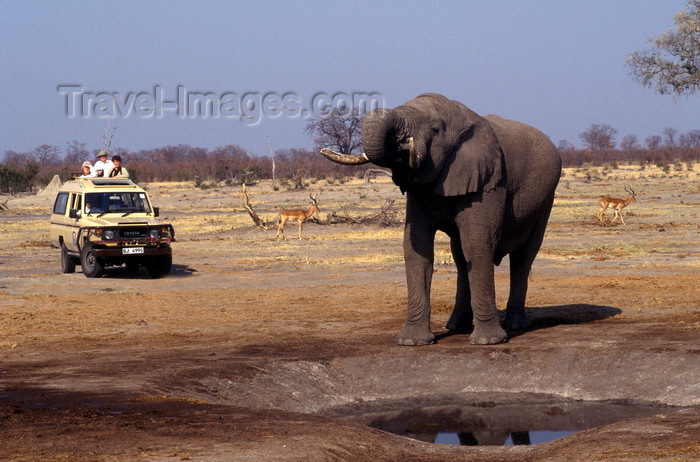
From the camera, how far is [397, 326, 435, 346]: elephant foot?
1105cm

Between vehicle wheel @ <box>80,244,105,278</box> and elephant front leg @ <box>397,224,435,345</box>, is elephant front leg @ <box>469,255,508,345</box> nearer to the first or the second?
elephant front leg @ <box>397,224,435,345</box>

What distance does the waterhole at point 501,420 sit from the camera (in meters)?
8.60

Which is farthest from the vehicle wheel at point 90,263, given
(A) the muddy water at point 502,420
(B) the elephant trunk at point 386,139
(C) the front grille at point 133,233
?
A: (A) the muddy water at point 502,420

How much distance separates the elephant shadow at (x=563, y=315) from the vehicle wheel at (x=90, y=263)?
8772 mm

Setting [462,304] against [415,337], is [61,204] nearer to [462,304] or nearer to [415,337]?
A: [462,304]

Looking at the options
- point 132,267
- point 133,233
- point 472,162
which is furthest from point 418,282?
point 132,267

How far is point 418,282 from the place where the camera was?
11.1 meters

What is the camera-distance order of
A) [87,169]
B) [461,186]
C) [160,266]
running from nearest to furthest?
[461,186]
[160,266]
[87,169]

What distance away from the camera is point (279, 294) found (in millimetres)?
16797

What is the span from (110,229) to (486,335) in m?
9.95

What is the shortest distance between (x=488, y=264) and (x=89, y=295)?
27.7 ft

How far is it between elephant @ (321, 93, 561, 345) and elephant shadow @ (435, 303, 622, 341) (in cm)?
108

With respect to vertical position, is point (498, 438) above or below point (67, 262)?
below

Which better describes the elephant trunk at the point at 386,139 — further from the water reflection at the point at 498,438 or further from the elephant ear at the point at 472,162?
the water reflection at the point at 498,438
